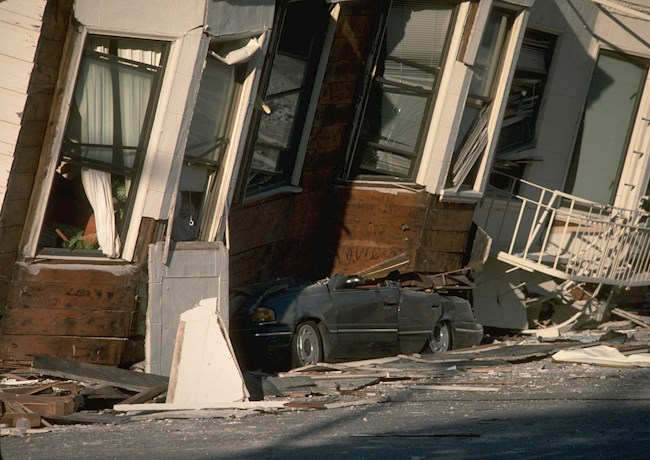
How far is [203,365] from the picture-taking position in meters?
12.5

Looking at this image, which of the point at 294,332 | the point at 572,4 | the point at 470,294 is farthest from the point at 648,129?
the point at 294,332

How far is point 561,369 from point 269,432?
217 inches

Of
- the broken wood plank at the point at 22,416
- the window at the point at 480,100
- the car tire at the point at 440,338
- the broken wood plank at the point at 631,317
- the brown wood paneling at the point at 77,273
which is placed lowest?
the broken wood plank at the point at 22,416

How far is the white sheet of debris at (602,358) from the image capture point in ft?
49.8

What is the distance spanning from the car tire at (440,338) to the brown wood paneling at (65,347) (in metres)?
4.86

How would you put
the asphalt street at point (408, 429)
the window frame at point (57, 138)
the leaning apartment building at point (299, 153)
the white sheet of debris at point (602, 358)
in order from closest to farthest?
the asphalt street at point (408, 429), the window frame at point (57, 138), the leaning apartment building at point (299, 153), the white sheet of debris at point (602, 358)

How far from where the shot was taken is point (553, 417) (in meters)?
11.1

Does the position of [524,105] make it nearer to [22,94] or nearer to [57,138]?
[57,138]

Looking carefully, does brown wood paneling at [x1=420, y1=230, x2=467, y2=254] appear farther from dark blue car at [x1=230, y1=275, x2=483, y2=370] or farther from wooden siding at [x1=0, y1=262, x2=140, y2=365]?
wooden siding at [x1=0, y1=262, x2=140, y2=365]

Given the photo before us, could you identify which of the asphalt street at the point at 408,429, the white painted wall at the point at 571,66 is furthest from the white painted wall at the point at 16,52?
the white painted wall at the point at 571,66

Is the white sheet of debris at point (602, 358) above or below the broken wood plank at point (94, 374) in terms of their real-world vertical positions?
above

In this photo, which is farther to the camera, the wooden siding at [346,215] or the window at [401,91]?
the window at [401,91]

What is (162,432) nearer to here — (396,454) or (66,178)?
(396,454)

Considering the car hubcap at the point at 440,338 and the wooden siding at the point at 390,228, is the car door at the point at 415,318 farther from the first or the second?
the wooden siding at the point at 390,228
